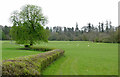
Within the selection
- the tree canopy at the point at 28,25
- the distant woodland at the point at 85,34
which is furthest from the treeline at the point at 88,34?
the tree canopy at the point at 28,25

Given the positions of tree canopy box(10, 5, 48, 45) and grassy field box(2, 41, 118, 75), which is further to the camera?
tree canopy box(10, 5, 48, 45)

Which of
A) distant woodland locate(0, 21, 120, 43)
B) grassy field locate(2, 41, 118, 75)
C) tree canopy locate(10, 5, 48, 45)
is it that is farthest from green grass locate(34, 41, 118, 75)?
distant woodland locate(0, 21, 120, 43)

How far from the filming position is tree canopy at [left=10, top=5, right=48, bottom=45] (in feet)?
85.6

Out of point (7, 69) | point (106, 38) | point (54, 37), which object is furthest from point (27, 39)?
point (54, 37)

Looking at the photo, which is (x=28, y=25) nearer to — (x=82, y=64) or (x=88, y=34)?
(x=82, y=64)

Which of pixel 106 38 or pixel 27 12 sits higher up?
pixel 27 12

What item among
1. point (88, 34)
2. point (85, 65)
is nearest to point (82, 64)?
point (85, 65)

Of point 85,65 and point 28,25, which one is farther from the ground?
point 28,25

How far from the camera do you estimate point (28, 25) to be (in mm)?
26594

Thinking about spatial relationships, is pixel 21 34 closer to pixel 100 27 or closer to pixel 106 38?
pixel 106 38

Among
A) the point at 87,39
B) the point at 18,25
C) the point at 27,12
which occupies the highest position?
the point at 27,12

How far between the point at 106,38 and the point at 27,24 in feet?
128

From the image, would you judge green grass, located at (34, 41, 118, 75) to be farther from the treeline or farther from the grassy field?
the treeline

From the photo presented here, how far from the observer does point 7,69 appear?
4.17 m
